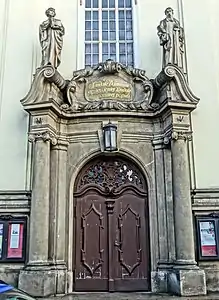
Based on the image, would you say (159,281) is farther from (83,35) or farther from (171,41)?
(83,35)

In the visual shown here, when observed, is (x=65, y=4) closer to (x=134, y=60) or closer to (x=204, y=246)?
(x=134, y=60)

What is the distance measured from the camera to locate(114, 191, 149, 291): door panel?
8188 mm

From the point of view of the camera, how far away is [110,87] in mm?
8953

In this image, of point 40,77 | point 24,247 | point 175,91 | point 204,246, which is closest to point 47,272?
point 24,247

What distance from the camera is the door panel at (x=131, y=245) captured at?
819 centimetres

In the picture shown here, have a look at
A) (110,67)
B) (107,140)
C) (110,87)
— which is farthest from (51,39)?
(107,140)

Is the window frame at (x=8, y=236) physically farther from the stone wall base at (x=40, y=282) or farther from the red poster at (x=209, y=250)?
the red poster at (x=209, y=250)

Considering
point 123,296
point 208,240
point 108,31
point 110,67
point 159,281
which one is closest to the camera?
point 123,296

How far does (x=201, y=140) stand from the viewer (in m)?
8.87

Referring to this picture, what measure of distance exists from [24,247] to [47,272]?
895 mm

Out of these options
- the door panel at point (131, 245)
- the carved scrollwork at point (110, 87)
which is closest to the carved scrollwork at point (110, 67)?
the carved scrollwork at point (110, 87)

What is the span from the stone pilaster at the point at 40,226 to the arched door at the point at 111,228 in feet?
2.75

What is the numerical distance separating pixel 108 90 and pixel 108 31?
2.04 m

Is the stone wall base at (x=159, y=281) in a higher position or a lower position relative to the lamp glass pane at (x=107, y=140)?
lower
